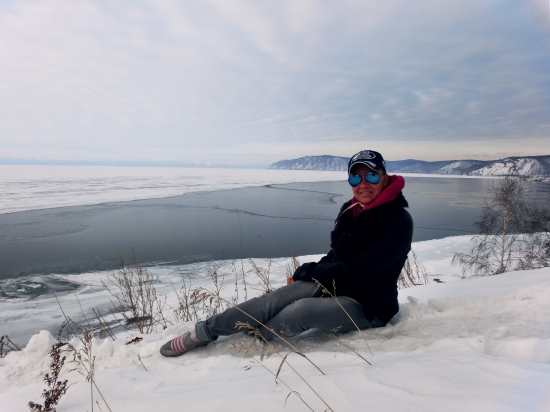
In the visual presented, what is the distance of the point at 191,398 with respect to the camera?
1412mm

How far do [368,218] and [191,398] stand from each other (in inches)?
59.6

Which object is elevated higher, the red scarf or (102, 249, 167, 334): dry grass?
the red scarf

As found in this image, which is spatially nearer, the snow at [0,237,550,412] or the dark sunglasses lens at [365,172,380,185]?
the snow at [0,237,550,412]

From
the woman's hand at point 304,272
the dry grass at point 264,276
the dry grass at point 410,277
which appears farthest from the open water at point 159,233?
the woman's hand at point 304,272

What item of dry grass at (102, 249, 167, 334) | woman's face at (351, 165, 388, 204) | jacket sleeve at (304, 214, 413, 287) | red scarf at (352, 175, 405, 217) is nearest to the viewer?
jacket sleeve at (304, 214, 413, 287)

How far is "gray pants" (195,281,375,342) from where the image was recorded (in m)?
2.01

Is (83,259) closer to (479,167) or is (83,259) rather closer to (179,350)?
(179,350)

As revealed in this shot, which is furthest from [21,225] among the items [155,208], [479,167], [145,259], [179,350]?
[479,167]

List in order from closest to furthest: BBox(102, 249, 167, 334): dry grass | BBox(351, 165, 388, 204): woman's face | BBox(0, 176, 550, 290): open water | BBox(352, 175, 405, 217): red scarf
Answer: BBox(352, 175, 405, 217): red scarf → BBox(351, 165, 388, 204): woman's face → BBox(102, 249, 167, 334): dry grass → BBox(0, 176, 550, 290): open water

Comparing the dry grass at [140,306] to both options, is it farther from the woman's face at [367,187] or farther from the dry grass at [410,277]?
the dry grass at [410,277]

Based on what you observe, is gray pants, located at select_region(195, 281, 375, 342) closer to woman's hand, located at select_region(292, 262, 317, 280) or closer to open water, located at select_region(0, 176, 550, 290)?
woman's hand, located at select_region(292, 262, 317, 280)

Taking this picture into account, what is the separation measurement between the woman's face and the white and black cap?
0.04 m

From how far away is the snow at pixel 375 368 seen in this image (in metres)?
1.12

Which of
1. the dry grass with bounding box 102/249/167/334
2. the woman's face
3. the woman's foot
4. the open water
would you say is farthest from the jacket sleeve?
the open water
